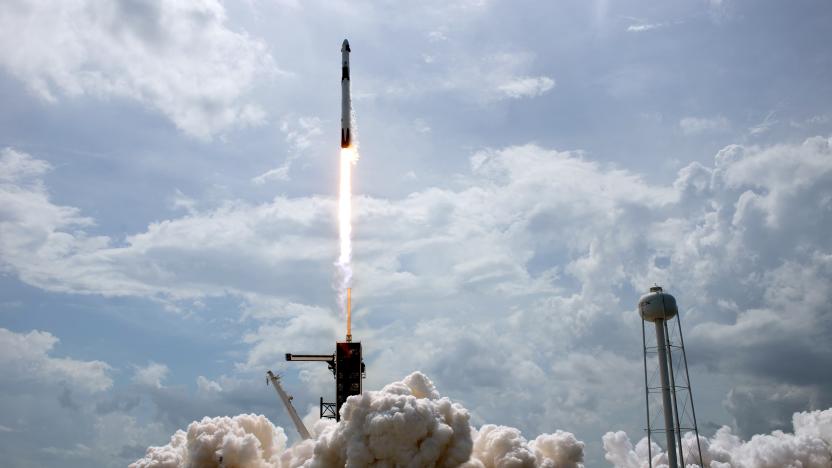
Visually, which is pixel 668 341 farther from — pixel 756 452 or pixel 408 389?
pixel 756 452

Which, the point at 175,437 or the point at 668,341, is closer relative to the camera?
the point at 668,341

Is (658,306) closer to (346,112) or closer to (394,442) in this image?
(394,442)

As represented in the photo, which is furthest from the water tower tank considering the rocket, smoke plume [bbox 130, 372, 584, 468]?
the rocket

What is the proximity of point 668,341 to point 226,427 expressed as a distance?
42509 mm

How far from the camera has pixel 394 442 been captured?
59.5 metres

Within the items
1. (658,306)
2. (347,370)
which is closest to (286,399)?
(347,370)

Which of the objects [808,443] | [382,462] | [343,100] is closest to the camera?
[382,462]

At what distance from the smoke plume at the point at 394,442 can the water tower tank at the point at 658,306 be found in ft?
43.5

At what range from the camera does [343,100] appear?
232ft

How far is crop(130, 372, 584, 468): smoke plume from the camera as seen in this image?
196ft

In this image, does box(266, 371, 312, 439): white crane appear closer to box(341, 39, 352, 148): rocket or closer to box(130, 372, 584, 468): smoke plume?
box(130, 372, 584, 468): smoke plume

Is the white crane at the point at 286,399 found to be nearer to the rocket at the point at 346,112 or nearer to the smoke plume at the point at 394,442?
the smoke plume at the point at 394,442

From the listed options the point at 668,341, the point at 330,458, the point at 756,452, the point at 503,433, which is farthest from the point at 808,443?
the point at 330,458

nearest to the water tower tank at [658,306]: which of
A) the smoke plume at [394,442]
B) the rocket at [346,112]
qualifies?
the smoke plume at [394,442]
